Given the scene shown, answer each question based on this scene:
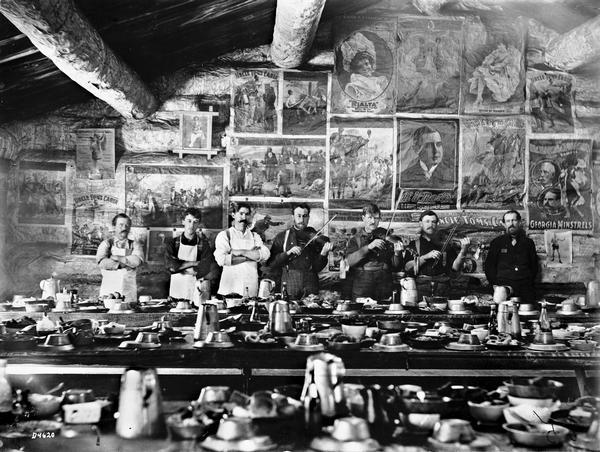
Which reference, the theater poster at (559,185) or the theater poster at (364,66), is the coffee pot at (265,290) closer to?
the theater poster at (364,66)

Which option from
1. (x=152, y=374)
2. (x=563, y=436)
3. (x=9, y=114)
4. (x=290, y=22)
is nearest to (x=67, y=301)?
(x=9, y=114)

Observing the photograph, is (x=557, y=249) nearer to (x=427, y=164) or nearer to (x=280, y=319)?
(x=427, y=164)

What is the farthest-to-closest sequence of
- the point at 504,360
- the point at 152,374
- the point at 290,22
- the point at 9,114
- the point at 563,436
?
the point at 9,114, the point at 290,22, the point at 504,360, the point at 152,374, the point at 563,436

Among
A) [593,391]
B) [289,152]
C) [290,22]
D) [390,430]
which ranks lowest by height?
[593,391]

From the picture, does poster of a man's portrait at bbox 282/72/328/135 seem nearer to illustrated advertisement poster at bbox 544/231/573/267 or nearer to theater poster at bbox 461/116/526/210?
theater poster at bbox 461/116/526/210

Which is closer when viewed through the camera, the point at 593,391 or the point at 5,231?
the point at 593,391

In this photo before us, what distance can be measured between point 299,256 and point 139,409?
5.50m

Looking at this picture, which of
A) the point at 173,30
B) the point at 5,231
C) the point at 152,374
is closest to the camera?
the point at 152,374

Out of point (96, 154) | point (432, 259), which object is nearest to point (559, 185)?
point (432, 259)

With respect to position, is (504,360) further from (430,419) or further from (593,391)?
(430,419)

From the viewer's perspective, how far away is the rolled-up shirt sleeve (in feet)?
24.4

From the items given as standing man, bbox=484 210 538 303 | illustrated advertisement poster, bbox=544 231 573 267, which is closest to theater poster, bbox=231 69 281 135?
standing man, bbox=484 210 538 303

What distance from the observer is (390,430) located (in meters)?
2.21

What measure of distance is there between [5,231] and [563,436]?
7197 mm
